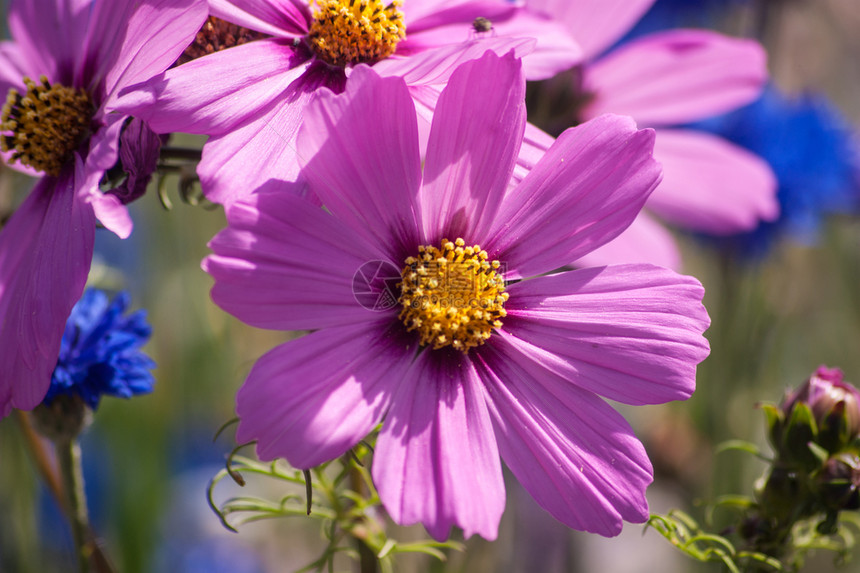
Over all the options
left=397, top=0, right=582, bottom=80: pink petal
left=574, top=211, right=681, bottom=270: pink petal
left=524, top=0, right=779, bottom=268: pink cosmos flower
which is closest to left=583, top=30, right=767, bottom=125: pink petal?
left=524, top=0, right=779, bottom=268: pink cosmos flower

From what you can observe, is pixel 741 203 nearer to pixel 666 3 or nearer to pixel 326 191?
pixel 326 191

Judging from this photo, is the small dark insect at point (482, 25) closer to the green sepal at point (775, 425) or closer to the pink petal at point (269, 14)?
the pink petal at point (269, 14)

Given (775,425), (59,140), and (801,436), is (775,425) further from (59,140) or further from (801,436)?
(59,140)

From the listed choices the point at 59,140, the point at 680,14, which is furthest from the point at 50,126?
the point at 680,14

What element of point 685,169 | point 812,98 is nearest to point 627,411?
point 812,98

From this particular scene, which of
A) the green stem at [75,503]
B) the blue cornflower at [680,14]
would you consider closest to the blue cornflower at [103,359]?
the green stem at [75,503]
